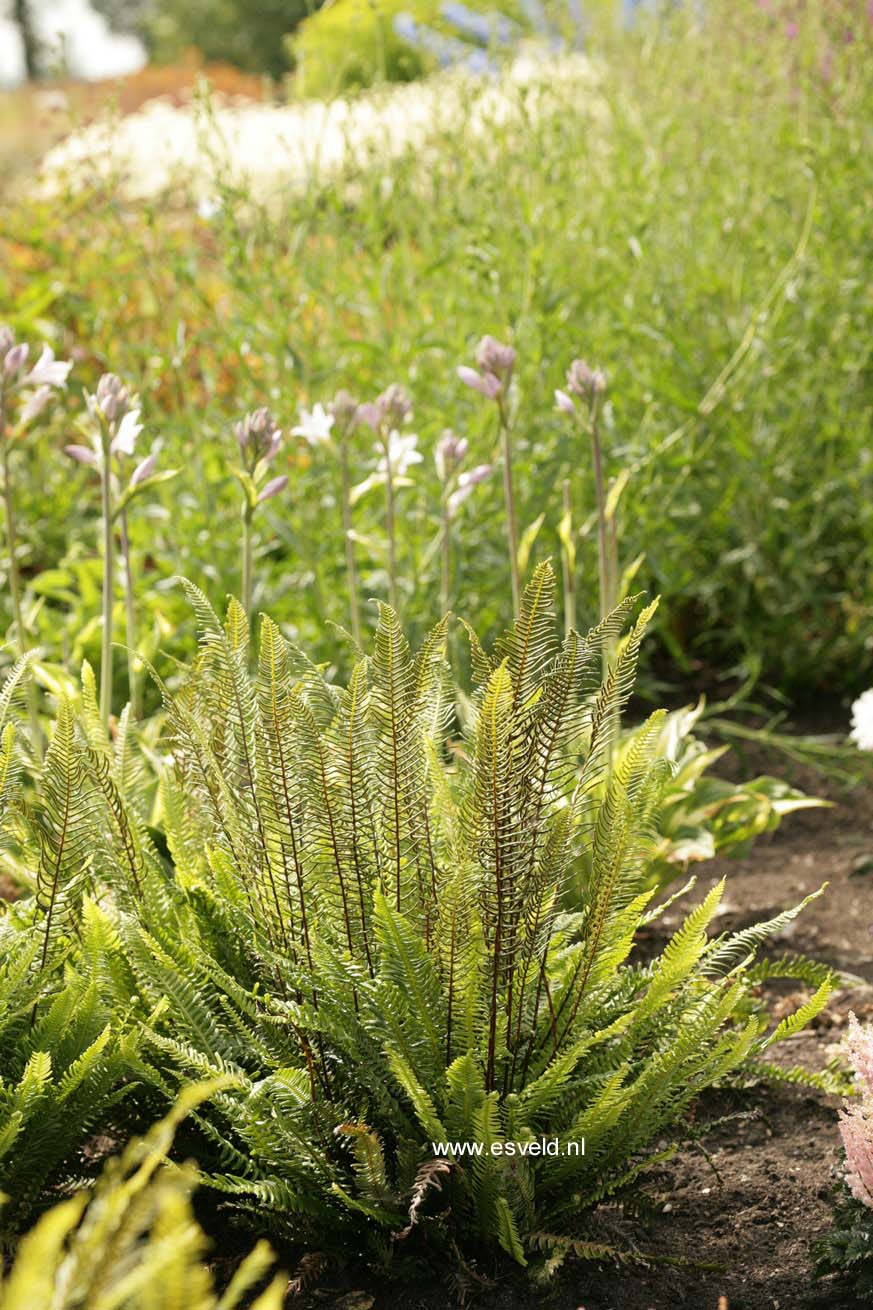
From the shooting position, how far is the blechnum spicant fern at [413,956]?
4.74 ft

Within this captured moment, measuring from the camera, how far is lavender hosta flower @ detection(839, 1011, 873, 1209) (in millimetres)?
1507

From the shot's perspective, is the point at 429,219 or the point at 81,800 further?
the point at 429,219

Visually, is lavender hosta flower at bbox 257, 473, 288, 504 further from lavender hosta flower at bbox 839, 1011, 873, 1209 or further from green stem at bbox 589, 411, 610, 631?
lavender hosta flower at bbox 839, 1011, 873, 1209

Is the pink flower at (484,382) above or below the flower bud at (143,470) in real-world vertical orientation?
above

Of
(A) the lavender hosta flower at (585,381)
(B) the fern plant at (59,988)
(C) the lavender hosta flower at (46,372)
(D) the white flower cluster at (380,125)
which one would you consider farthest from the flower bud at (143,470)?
(D) the white flower cluster at (380,125)

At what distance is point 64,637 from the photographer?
3.11m

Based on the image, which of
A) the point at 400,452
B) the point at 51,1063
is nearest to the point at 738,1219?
the point at 51,1063

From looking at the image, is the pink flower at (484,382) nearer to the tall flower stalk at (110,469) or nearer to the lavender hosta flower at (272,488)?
the lavender hosta flower at (272,488)

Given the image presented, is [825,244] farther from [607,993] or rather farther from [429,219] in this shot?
[607,993]

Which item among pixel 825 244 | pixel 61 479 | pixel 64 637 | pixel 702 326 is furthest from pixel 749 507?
pixel 61 479

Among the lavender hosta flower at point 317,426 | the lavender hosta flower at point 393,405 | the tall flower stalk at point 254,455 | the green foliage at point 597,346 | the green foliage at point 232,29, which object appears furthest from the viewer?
the green foliage at point 232,29

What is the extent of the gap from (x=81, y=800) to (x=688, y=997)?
30.9 inches

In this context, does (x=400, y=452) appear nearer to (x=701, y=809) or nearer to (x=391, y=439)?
(x=391, y=439)

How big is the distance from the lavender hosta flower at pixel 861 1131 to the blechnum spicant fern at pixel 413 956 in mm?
86
